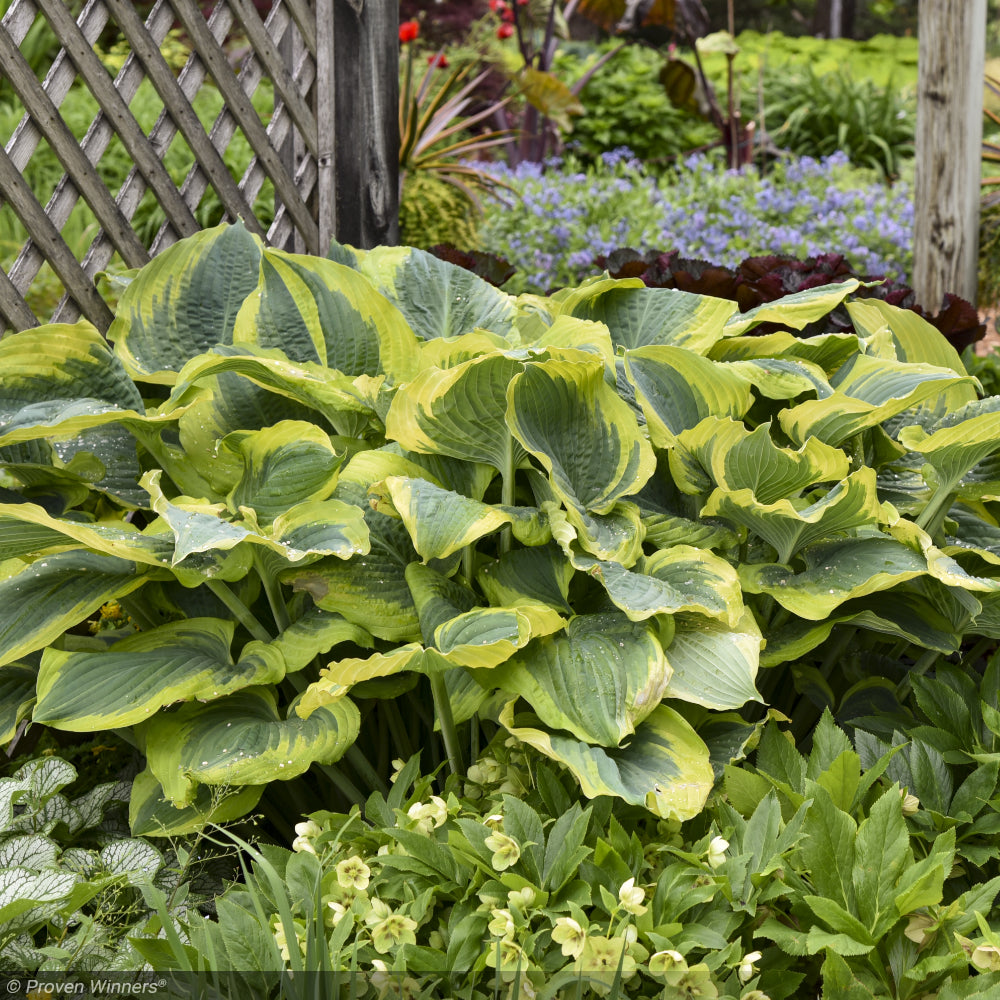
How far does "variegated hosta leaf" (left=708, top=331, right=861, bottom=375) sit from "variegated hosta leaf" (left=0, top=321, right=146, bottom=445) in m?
1.07

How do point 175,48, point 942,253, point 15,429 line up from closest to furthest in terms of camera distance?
point 15,429 < point 942,253 < point 175,48

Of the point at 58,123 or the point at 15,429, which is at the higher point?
the point at 58,123

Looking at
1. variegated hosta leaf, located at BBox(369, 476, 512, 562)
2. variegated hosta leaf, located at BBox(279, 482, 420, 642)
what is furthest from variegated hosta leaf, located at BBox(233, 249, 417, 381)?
variegated hosta leaf, located at BBox(369, 476, 512, 562)

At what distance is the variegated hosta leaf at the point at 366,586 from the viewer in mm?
1506

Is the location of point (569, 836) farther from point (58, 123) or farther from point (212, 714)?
point (58, 123)

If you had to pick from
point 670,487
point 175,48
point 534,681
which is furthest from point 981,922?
point 175,48

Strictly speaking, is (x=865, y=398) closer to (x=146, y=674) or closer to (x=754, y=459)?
(x=754, y=459)

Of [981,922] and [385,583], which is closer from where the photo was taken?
[981,922]

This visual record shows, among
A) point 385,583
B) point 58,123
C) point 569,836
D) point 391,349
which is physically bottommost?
point 569,836

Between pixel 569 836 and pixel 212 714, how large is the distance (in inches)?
24.0

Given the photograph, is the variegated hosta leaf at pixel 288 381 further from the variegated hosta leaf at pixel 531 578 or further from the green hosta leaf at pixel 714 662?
the green hosta leaf at pixel 714 662

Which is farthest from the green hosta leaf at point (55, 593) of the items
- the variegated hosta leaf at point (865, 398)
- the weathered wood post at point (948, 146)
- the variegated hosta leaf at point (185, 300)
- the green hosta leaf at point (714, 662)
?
the weathered wood post at point (948, 146)

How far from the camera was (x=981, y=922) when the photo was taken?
109 cm

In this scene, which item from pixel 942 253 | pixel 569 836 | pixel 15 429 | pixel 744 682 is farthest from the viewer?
pixel 942 253
